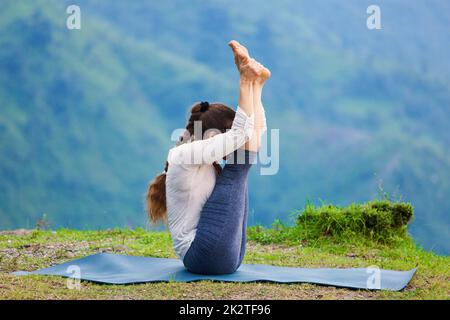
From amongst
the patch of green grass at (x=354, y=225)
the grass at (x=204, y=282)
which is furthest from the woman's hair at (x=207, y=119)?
the patch of green grass at (x=354, y=225)

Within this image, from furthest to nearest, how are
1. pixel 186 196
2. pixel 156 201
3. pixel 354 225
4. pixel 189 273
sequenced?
pixel 354 225
pixel 156 201
pixel 189 273
pixel 186 196

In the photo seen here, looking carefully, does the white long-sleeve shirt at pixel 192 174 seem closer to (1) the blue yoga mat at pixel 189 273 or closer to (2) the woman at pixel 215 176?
(2) the woman at pixel 215 176

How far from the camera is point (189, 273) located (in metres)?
4.59

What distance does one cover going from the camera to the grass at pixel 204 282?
4.13m

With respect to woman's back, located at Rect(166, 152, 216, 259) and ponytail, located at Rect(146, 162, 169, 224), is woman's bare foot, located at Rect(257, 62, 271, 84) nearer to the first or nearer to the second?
woman's back, located at Rect(166, 152, 216, 259)

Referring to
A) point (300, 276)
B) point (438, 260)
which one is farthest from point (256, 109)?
point (438, 260)

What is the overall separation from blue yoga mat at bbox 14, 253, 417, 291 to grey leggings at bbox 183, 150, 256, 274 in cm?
21

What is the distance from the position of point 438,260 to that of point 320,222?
52.3 inches

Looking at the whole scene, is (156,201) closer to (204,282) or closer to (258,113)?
(204,282)

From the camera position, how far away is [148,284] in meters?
4.36

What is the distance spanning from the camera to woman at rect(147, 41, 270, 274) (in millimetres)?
4211

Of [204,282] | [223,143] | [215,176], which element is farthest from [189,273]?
[223,143]

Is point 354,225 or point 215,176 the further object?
point 354,225

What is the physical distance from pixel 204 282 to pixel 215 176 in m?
0.71
